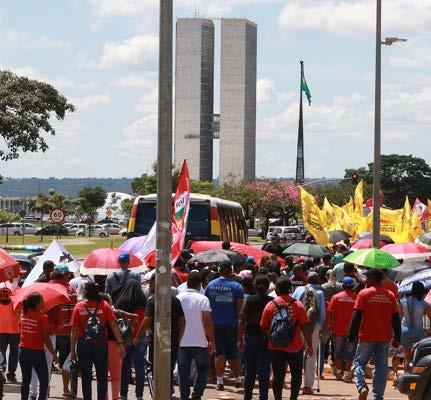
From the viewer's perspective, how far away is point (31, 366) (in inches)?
529

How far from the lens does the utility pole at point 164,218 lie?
1246 centimetres

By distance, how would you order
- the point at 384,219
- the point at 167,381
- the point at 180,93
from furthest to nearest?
the point at 180,93
the point at 384,219
the point at 167,381

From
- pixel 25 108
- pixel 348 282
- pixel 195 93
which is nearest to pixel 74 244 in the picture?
pixel 25 108

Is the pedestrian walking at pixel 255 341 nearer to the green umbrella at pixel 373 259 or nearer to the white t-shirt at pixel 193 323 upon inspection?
the white t-shirt at pixel 193 323

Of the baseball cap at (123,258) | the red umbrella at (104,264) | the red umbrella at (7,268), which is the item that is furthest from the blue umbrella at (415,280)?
the red umbrella at (7,268)

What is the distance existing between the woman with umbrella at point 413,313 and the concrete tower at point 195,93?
156421 mm

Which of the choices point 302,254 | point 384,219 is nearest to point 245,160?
point 384,219

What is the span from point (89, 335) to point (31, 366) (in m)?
0.87

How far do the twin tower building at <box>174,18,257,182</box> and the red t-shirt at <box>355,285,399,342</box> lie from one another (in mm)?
160955

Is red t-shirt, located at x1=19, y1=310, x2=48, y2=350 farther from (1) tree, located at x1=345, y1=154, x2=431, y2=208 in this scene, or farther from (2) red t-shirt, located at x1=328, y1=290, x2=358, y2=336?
(1) tree, located at x1=345, y1=154, x2=431, y2=208

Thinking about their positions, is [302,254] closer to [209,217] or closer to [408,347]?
[209,217]

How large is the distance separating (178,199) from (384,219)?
20.9 meters

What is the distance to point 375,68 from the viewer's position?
80.3ft

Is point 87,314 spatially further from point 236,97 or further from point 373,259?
point 236,97
